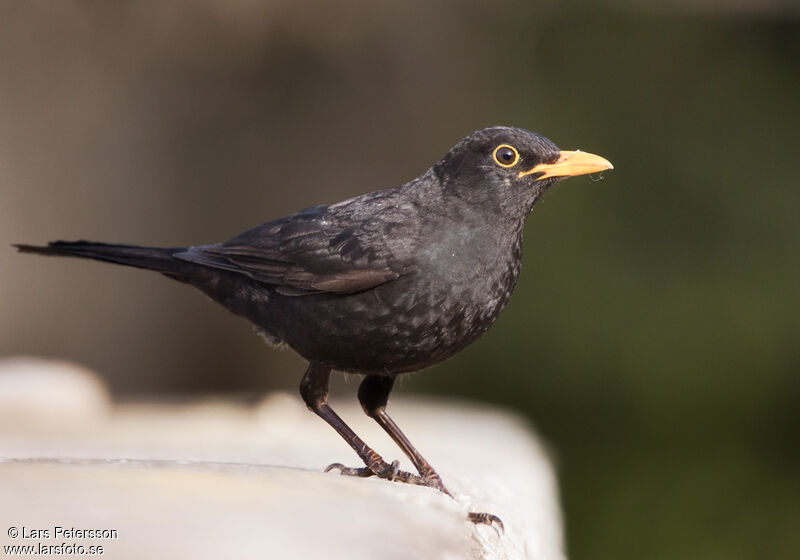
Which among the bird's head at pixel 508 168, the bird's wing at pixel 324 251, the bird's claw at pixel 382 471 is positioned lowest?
the bird's claw at pixel 382 471

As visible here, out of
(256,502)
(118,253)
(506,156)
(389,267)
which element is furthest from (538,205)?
(256,502)

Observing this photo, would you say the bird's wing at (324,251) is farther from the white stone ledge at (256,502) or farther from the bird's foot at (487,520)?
the bird's foot at (487,520)

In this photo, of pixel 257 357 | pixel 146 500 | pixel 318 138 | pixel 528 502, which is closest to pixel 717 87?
pixel 318 138

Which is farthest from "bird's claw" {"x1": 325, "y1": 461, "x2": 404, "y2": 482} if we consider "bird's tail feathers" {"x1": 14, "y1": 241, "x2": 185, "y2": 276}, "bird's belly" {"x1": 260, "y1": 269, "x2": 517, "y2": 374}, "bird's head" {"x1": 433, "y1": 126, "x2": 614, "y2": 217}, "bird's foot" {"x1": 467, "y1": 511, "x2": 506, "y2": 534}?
"bird's tail feathers" {"x1": 14, "y1": 241, "x2": 185, "y2": 276}

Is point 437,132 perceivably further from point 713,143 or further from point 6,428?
point 6,428

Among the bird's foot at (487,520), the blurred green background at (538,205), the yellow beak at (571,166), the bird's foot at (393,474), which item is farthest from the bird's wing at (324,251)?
the blurred green background at (538,205)

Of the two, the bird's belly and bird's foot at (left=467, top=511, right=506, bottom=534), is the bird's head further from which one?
bird's foot at (left=467, top=511, right=506, bottom=534)
